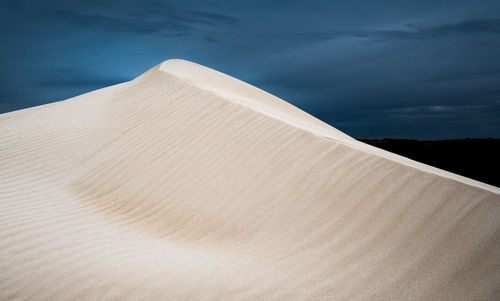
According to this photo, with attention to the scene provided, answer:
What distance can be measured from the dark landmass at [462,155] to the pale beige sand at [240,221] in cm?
792

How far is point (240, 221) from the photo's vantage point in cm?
399

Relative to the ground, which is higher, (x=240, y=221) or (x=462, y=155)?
(x=240, y=221)

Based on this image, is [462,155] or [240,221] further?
[462,155]

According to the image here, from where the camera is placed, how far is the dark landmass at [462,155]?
11.1 m

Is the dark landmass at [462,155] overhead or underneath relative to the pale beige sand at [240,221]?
underneath

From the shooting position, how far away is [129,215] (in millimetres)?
4477

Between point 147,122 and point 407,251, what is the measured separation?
555 cm

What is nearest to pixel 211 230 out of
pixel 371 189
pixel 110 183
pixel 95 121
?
pixel 371 189

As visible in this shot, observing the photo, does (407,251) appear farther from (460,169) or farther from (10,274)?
(460,169)

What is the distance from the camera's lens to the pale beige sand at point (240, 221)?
109 inches

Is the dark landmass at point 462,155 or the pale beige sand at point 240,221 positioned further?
the dark landmass at point 462,155

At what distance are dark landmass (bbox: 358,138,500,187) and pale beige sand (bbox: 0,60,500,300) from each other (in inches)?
312

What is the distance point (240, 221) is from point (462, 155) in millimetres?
12801

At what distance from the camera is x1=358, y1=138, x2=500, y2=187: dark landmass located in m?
11.1
